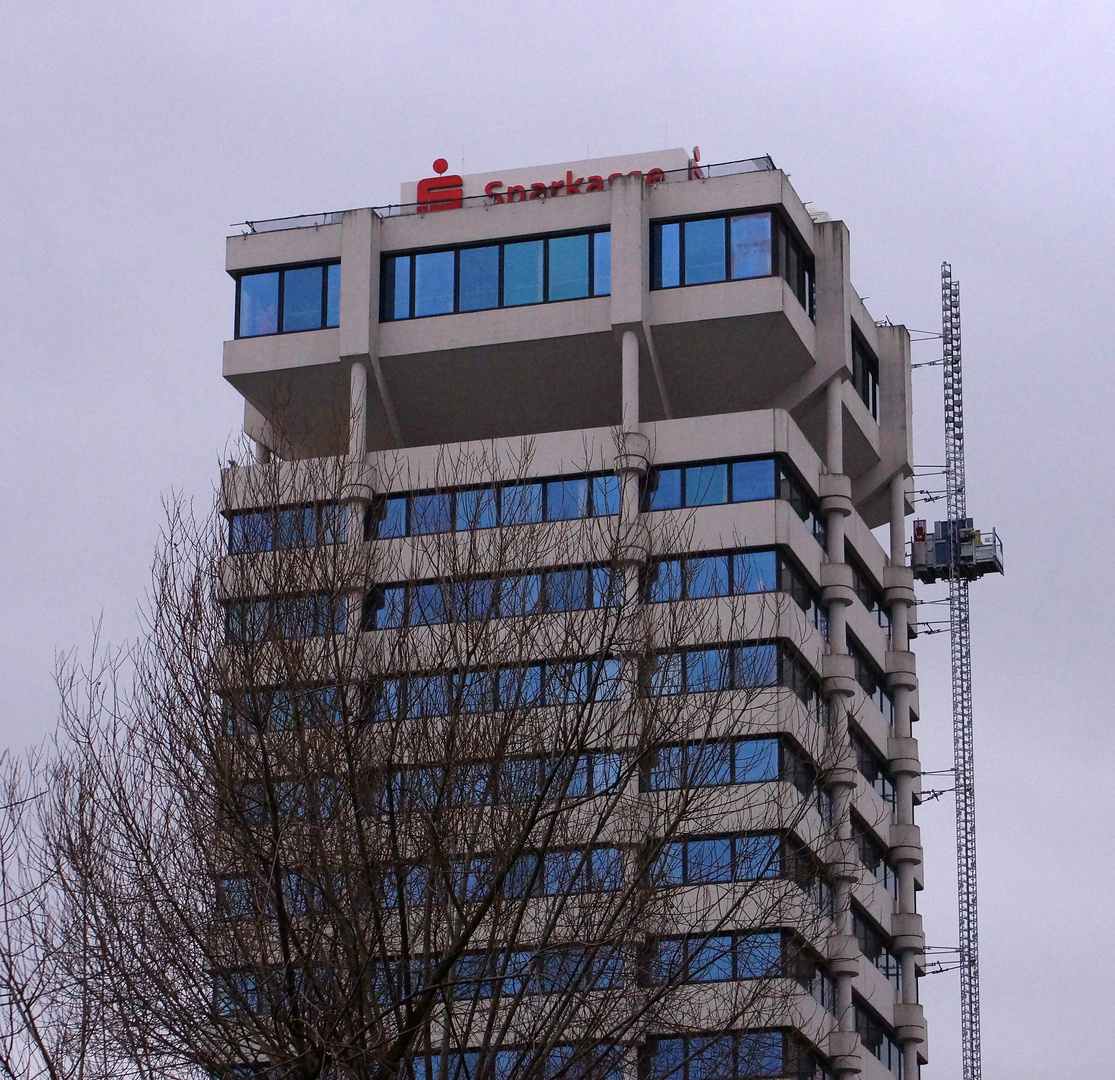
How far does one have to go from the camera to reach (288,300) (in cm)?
8269

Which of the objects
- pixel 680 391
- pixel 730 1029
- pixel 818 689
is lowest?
pixel 730 1029

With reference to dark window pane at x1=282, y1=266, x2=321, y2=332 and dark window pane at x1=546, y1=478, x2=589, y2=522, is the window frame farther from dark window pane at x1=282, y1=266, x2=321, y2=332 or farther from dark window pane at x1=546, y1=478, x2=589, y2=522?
dark window pane at x1=282, y1=266, x2=321, y2=332

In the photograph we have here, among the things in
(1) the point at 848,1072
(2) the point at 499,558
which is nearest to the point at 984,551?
(1) the point at 848,1072

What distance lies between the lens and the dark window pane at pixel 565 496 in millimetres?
75062

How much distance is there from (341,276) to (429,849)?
156 feet

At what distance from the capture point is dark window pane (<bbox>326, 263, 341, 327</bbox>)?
81.6 m

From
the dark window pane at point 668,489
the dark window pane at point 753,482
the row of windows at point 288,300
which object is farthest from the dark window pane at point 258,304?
the dark window pane at point 753,482

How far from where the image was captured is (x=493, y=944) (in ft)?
112

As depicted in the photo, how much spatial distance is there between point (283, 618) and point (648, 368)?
43.1m

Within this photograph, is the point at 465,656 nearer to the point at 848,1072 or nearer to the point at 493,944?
the point at 493,944

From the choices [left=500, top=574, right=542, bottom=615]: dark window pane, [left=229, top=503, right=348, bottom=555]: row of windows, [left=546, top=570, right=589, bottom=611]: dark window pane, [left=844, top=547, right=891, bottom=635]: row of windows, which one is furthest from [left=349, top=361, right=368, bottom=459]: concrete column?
[left=229, top=503, right=348, bottom=555]: row of windows

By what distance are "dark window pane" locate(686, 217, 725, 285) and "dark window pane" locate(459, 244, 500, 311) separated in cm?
640

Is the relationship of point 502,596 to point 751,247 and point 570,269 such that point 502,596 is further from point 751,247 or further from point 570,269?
point 570,269

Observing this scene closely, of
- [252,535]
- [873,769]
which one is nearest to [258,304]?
[873,769]
